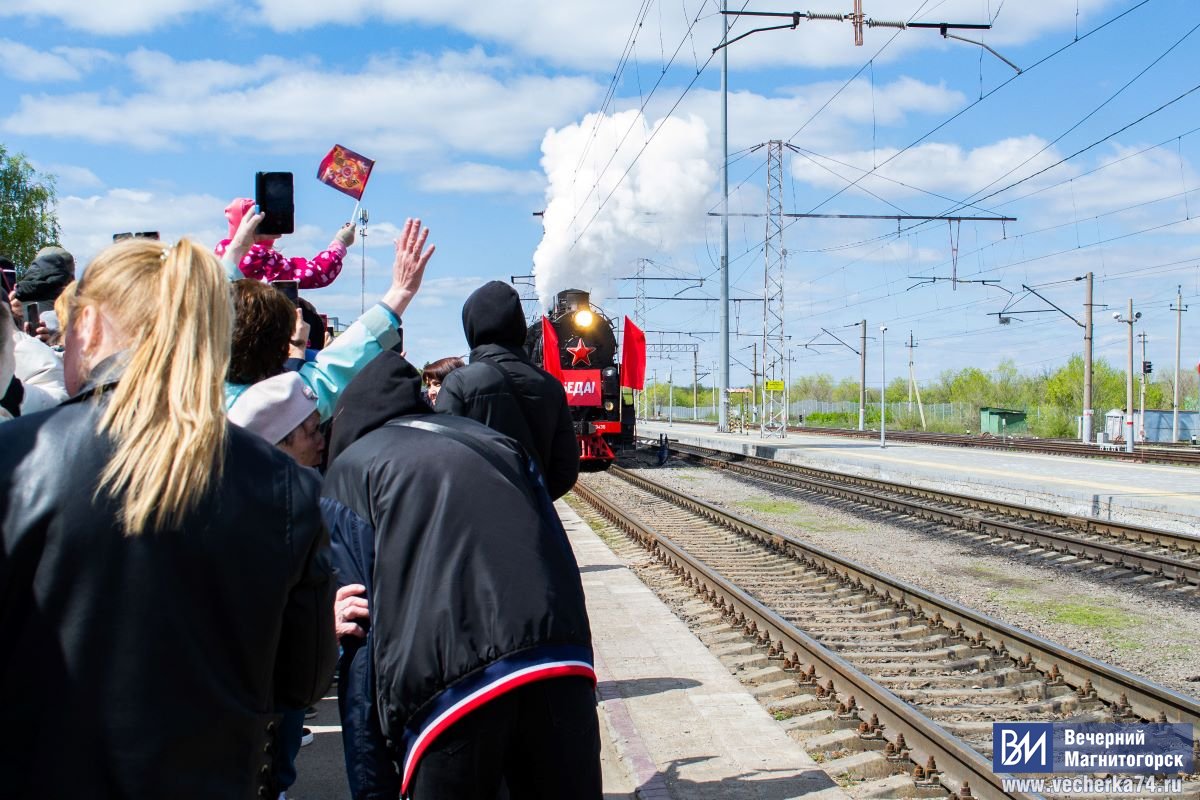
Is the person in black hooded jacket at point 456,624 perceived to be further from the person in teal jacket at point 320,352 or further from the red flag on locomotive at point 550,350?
Result: the red flag on locomotive at point 550,350

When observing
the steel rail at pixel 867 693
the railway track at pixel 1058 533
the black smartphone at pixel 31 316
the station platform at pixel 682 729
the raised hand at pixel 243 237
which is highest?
the raised hand at pixel 243 237

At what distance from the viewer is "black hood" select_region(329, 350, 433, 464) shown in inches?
104

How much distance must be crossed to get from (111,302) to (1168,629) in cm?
851

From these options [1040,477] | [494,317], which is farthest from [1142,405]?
[494,317]

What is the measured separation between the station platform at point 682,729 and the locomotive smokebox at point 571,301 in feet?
47.5

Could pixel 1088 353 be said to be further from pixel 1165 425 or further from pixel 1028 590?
pixel 1028 590

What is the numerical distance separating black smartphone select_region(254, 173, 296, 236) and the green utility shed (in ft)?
175

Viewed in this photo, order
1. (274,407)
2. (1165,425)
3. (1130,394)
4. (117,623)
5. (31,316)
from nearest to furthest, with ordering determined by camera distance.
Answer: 1. (117,623)
2. (274,407)
3. (31,316)
4. (1130,394)
5. (1165,425)

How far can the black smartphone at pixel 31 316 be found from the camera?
17.0 ft

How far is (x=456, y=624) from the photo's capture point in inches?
89.4

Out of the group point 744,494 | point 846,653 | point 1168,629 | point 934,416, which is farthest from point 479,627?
point 934,416

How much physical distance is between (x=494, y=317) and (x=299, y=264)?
968mm

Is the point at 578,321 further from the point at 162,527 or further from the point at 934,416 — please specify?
the point at 934,416

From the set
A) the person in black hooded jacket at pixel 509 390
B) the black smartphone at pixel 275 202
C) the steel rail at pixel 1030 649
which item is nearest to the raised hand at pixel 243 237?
the black smartphone at pixel 275 202
